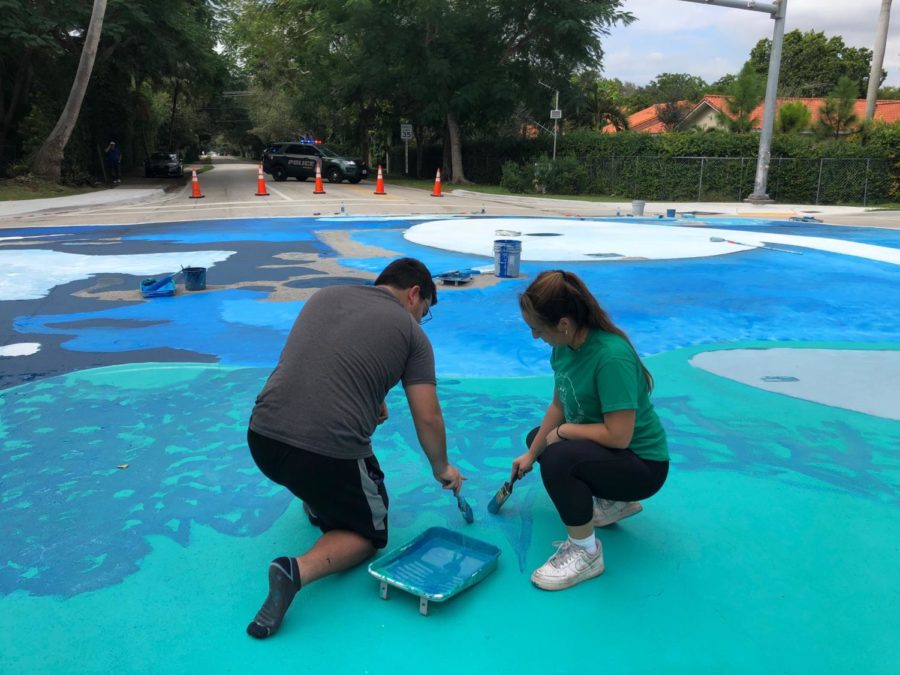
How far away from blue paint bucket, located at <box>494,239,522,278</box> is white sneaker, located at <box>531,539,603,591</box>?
6356 mm

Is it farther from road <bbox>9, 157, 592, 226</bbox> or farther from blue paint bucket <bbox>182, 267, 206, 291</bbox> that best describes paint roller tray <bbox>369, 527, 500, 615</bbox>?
road <bbox>9, 157, 592, 226</bbox>

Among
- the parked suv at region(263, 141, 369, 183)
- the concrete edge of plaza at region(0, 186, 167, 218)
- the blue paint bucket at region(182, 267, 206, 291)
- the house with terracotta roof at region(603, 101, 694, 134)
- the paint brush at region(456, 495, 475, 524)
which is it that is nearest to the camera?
the paint brush at region(456, 495, 475, 524)

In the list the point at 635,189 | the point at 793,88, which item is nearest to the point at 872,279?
the point at 635,189

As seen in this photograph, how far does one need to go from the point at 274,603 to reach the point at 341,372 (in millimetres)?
872

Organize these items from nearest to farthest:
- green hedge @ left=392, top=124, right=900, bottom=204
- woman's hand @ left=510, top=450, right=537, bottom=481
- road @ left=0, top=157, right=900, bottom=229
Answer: woman's hand @ left=510, top=450, right=537, bottom=481 < road @ left=0, top=157, right=900, bottom=229 < green hedge @ left=392, top=124, right=900, bottom=204

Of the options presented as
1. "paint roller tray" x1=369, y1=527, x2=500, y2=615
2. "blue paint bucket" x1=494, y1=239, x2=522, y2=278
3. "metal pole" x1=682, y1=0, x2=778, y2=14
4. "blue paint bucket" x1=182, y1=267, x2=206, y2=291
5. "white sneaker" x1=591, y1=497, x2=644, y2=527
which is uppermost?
"metal pole" x1=682, y1=0, x2=778, y2=14

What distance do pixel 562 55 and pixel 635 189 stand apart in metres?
8.16

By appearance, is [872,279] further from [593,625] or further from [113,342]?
[113,342]

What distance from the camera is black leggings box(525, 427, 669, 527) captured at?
271cm

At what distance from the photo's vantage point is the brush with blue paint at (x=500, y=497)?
325 cm

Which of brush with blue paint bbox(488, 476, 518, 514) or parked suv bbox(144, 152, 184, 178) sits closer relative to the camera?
brush with blue paint bbox(488, 476, 518, 514)

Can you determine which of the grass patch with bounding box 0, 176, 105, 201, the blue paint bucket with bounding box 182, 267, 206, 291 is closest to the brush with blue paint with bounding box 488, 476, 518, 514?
the blue paint bucket with bounding box 182, 267, 206, 291

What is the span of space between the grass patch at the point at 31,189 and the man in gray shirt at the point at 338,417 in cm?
2170

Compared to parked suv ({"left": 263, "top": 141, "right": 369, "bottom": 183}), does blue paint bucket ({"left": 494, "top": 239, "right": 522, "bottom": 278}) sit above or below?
below
